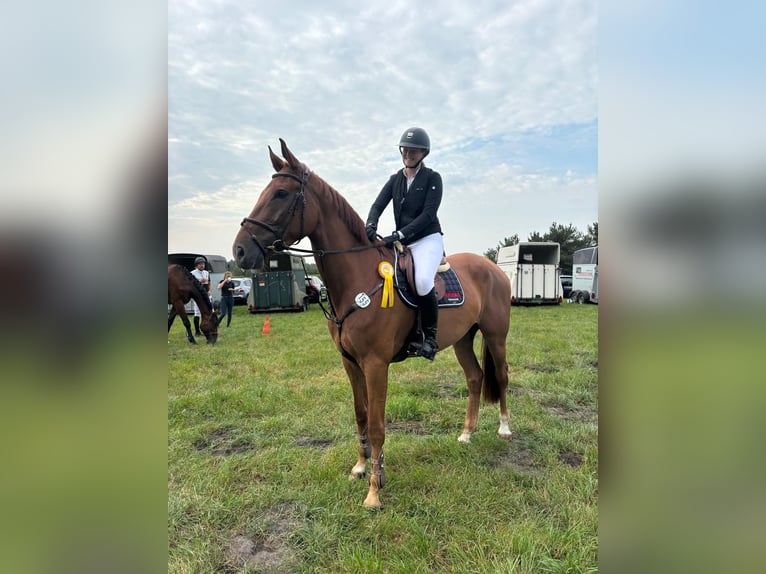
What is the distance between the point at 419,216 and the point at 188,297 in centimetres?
911

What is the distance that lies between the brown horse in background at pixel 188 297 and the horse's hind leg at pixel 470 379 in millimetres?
8165

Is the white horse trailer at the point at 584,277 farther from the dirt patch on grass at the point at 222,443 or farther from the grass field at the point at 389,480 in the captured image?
the dirt patch on grass at the point at 222,443

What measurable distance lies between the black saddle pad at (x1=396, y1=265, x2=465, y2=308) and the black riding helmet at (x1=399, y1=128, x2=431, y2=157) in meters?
1.20

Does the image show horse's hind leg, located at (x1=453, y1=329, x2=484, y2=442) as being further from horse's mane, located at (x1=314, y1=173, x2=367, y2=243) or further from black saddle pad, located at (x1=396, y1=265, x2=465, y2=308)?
horse's mane, located at (x1=314, y1=173, x2=367, y2=243)

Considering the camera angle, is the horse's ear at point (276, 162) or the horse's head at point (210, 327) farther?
the horse's head at point (210, 327)

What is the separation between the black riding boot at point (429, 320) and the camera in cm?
379

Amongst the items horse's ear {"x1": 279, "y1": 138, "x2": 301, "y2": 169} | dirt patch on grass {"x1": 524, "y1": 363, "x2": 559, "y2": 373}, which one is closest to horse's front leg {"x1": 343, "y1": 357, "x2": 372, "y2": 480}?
horse's ear {"x1": 279, "y1": 138, "x2": 301, "y2": 169}

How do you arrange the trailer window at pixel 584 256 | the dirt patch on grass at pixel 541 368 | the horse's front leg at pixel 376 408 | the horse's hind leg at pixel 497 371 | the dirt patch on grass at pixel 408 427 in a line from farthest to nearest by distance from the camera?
the trailer window at pixel 584 256, the dirt patch on grass at pixel 541 368, the dirt patch on grass at pixel 408 427, the horse's hind leg at pixel 497 371, the horse's front leg at pixel 376 408

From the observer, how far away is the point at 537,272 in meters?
21.7

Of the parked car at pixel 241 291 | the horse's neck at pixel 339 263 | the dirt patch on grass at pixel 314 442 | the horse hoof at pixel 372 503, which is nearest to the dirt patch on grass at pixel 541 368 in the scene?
the dirt patch on grass at pixel 314 442

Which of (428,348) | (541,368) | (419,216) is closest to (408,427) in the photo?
(428,348)
